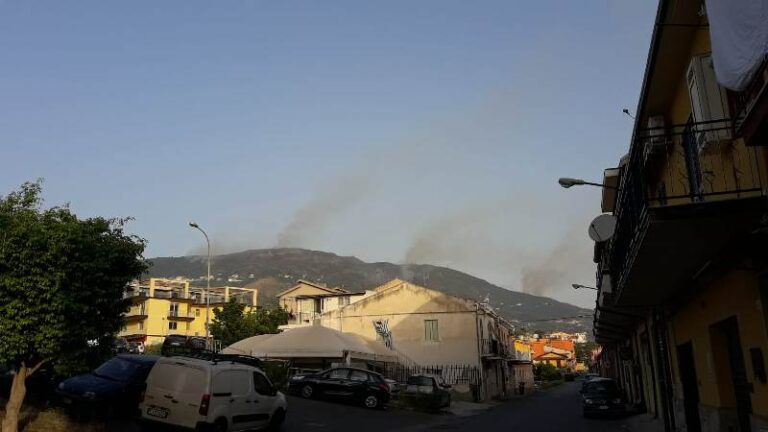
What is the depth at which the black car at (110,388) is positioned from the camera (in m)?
14.4

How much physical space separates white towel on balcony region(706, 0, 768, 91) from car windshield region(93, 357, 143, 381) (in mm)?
15153

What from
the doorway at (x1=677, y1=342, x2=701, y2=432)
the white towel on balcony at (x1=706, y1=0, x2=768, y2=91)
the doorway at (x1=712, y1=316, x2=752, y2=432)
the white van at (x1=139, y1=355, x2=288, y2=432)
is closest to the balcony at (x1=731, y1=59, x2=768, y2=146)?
the white towel on balcony at (x1=706, y1=0, x2=768, y2=91)

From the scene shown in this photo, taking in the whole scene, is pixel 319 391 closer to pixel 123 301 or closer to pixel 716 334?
pixel 123 301

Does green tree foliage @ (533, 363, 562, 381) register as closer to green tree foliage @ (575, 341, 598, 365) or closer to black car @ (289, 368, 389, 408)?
green tree foliage @ (575, 341, 598, 365)

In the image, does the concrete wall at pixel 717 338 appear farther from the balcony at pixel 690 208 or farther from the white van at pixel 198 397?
the white van at pixel 198 397

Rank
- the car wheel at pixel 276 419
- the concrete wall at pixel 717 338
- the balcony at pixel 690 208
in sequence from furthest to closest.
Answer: the car wheel at pixel 276 419
the concrete wall at pixel 717 338
the balcony at pixel 690 208

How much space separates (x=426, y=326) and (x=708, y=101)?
40.2 meters

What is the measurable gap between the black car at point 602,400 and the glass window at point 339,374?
1110 centimetres

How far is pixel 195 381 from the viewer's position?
13461 mm

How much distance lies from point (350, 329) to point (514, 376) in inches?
1033

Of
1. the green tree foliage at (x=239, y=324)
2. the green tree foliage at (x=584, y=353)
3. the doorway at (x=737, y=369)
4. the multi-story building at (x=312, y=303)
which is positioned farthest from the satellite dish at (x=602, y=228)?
the green tree foliage at (x=584, y=353)

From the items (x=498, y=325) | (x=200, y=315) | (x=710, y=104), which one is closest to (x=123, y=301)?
(x=710, y=104)

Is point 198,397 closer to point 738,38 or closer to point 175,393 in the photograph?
point 175,393

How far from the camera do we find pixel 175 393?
13.3m
